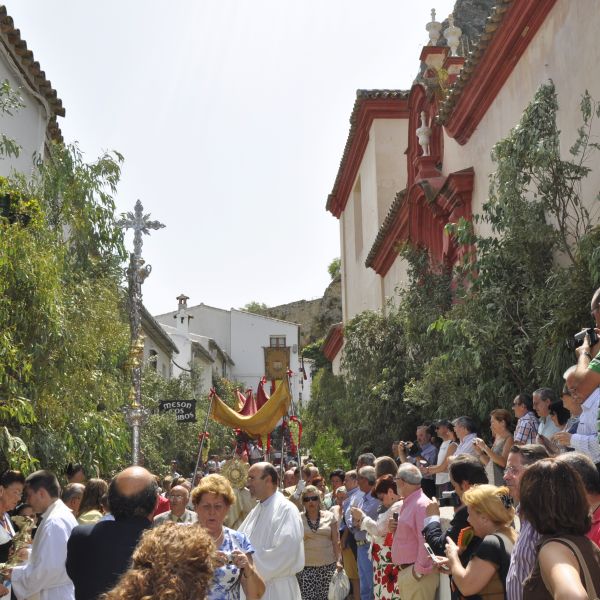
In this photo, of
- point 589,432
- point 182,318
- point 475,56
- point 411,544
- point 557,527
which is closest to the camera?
point 557,527

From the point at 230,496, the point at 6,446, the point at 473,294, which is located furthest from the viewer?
the point at 473,294

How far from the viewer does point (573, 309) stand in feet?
35.7

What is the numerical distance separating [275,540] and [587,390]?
253 centimetres

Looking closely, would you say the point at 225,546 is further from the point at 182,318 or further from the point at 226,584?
the point at 182,318

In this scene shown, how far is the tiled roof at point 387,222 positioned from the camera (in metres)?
23.8

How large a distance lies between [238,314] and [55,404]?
66.8m

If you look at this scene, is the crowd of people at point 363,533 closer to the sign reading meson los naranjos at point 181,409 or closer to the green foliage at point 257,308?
the sign reading meson los naranjos at point 181,409

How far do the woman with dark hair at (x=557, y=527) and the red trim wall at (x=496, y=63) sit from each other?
11161 millimetres

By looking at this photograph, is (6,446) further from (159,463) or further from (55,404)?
(159,463)

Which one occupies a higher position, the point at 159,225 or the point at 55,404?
the point at 159,225

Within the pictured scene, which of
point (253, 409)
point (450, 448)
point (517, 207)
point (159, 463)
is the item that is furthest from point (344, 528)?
point (159, 463)

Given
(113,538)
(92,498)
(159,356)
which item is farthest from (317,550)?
(159,356)

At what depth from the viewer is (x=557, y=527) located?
3.84 m

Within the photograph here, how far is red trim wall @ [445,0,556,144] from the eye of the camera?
1438cm
